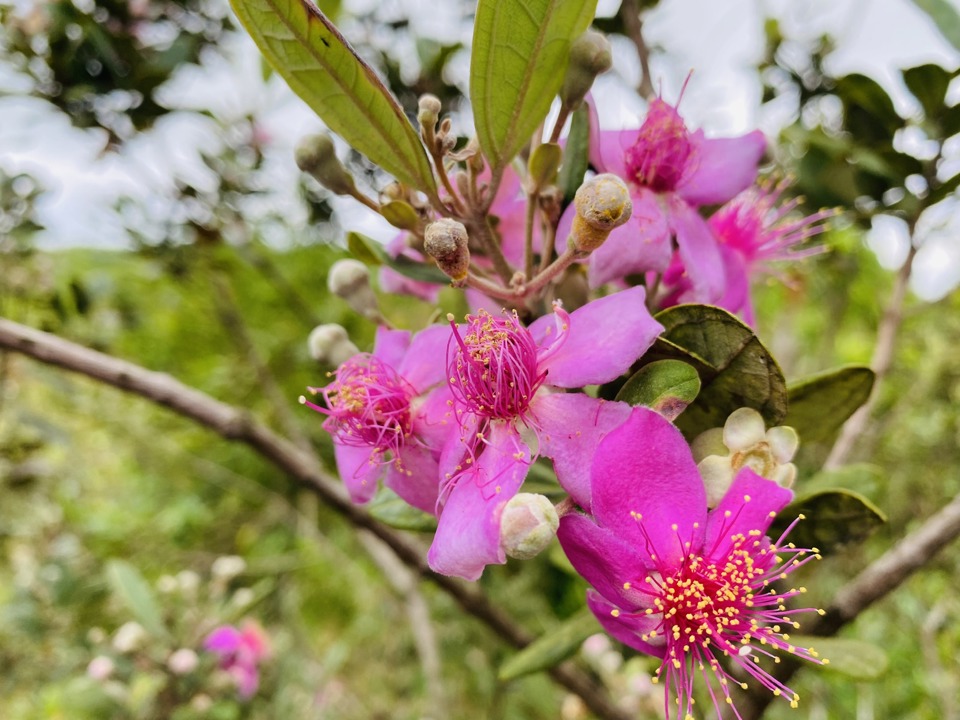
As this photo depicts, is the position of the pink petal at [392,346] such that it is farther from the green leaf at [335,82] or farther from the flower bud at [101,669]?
the flower bud at [101,669]

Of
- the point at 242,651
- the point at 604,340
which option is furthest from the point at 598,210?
the point at 242,651

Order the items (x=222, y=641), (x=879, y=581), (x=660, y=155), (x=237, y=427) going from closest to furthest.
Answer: (x=660, y=155), (x=879, y=581), (x=237, y=427), (x=222, y=641)

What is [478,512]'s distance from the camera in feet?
1.80

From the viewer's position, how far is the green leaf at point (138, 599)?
1430 millimetres

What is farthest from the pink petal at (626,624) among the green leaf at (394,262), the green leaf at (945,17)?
the green leaf at (945,17)

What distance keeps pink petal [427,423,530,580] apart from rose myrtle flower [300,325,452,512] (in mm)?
74

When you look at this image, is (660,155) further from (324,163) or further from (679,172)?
(324,163)

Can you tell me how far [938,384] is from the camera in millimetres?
1734

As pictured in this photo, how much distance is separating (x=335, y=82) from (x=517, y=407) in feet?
0.98

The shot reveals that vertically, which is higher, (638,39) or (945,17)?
(945,17)

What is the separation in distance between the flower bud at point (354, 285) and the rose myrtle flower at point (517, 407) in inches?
6.2

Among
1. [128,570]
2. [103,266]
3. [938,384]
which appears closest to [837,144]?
[938,384]

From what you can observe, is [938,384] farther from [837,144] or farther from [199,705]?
[199,705]

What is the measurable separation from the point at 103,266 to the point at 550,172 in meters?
2.08
